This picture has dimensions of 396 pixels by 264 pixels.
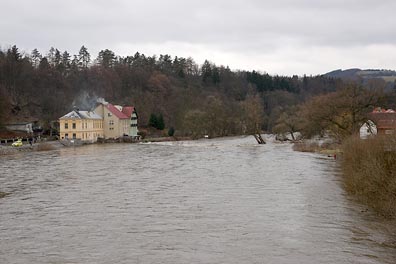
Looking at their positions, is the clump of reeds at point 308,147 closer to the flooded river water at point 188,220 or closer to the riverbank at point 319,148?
the riverbank at point 319,148

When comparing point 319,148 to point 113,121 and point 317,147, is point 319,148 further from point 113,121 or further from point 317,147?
point 113,121

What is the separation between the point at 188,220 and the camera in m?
15.3

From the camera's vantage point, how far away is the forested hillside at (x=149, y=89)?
81250 millimetres

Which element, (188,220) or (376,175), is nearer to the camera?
(188,220)

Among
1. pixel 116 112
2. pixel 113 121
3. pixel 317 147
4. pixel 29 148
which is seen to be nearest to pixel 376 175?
pixel 317 147

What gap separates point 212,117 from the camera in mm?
85938

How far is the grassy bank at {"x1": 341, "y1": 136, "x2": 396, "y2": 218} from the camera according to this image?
15.7m

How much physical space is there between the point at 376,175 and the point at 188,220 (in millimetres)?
6989

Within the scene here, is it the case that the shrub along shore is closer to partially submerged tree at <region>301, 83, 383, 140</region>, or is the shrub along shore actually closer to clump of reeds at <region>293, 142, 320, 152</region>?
partially submerged tree at <region>301, 83, 383, 140</region>

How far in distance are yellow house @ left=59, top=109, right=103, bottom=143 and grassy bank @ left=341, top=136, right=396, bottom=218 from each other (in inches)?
2028

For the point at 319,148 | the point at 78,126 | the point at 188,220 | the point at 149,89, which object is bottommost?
the point at 188,220

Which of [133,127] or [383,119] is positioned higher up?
[133,127]

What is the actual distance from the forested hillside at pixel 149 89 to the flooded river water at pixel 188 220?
4144 cm

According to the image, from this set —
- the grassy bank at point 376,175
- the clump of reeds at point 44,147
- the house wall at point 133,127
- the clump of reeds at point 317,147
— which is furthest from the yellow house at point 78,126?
the grassy bank at point 376,175
